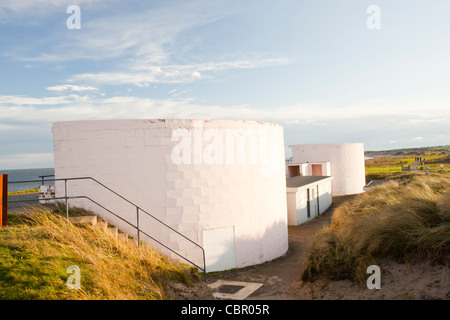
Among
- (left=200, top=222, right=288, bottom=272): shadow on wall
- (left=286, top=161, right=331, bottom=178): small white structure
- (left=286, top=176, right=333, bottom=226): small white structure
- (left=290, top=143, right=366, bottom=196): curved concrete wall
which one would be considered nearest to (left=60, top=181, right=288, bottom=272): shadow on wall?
(left=200, top=222, right=288, bottom=272): shadow on wall

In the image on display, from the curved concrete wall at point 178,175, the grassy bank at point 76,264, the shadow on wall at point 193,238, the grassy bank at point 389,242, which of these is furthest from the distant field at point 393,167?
the grassy bank at point 76,264

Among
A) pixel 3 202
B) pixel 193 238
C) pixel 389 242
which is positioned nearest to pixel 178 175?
pixel 193 238

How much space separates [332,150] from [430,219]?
2864cm

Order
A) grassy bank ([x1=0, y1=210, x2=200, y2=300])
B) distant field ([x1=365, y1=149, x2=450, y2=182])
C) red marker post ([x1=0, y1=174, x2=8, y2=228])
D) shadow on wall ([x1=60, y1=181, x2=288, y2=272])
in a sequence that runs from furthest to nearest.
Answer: distant field ([x1=365, y1=149, x2=450, y2=182]), shadow on wall ([x1=60, y1=181, x2=288, y2=272]), red marker post ([x1=0, y1=174, x2=8, y2=228]), grassy bank ([x1=0, y1=210, x2=200, y2=300])

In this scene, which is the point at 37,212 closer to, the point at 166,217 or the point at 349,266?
the point at 166,217

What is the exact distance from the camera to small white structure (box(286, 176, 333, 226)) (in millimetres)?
21312

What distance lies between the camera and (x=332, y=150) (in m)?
35.6

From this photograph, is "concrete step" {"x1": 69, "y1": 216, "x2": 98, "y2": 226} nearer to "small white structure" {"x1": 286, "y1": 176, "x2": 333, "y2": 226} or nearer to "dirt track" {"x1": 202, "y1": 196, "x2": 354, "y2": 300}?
"dirt track" {"x1": 202, "y1": 196, "x2": 354, "y2": 300}

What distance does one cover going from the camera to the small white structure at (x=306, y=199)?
21312 mm

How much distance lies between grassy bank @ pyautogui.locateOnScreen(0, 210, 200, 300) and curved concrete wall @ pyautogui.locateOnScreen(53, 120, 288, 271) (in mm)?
2200

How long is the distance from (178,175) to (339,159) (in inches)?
1108

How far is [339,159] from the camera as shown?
117ft
